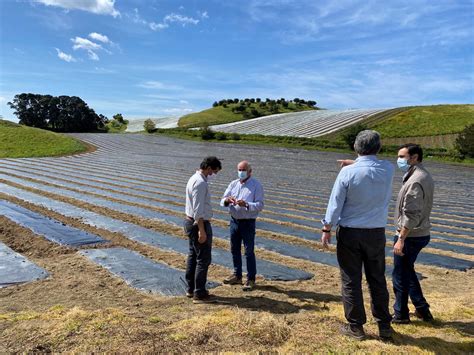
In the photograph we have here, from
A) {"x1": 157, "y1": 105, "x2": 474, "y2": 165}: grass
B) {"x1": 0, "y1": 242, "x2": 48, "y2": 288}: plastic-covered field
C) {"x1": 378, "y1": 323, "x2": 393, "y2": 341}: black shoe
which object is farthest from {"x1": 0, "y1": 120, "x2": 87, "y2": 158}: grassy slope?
{"x1": 378, "y1": 323, "x2": 393, "y2": 341}: black shoe

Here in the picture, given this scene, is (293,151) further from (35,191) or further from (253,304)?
(253,304)

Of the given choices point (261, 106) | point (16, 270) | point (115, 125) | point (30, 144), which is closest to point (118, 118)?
point (115, 125)

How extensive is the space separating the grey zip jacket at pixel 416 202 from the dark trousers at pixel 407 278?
0.11 m

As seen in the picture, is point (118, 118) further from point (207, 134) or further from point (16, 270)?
point (16, 270)

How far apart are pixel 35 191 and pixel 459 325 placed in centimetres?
1452

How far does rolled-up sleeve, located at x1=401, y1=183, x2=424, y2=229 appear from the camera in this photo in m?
4.37

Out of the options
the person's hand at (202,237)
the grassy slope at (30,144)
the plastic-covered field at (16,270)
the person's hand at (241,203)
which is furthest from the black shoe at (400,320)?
the grassy slope at (30,144)

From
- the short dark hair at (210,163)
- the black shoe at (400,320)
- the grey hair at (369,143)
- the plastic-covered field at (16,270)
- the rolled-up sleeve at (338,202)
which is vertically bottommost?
the plastic-covered field at (16,270)

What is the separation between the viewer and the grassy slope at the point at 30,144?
113 ft

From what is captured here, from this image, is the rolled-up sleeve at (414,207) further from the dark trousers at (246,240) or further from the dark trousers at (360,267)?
the dark trousers at (246,240)

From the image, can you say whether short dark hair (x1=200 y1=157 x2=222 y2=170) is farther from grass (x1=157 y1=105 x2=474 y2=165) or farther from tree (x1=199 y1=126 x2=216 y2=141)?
tree (x1=199 y1=126 x2=216 y2=141)

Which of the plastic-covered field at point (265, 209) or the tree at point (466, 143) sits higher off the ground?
the tree at point (466, 143)

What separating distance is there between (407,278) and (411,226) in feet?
2.19

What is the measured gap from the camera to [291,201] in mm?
14602
